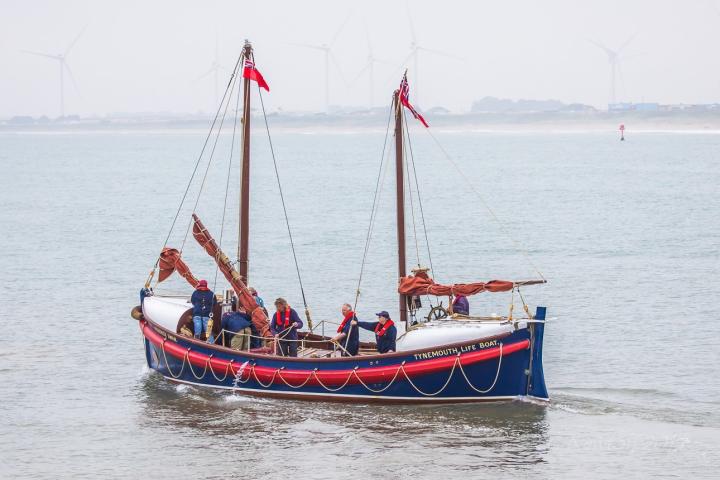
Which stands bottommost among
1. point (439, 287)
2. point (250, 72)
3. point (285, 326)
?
point (285, 326)

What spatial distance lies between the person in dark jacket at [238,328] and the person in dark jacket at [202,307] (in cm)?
92

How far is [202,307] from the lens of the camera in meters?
33.4

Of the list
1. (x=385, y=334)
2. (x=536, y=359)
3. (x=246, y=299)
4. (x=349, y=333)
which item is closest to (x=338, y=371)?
(x=349, y=333)

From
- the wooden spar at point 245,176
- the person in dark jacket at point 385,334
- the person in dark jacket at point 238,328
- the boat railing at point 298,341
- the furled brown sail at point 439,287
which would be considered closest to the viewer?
the furled brown sail at point 439,287

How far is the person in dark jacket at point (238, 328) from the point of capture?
32.3 metres

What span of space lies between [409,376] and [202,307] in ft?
21.2

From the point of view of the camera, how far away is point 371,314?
45.9 meters

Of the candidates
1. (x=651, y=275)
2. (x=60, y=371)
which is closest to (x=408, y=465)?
(x=60, y=371)

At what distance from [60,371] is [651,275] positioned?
2985 cm

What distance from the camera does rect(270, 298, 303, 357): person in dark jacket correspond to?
31688mm

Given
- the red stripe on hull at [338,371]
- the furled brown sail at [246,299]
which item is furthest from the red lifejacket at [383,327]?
the furled brown sail at [246,299]

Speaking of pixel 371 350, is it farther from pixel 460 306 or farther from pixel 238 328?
pixel 238 328

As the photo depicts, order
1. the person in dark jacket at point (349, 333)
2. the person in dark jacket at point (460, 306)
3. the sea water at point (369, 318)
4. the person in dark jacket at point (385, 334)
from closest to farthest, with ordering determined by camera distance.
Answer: the sea water at point (369, 318)
the person in dark jacket at point (385, 334)
the person in dark jacket at point (349, 333)
the person in dark jacket at point (460, 306)

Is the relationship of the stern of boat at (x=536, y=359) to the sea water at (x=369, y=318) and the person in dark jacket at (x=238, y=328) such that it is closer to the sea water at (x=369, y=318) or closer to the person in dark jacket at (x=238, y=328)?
the sea water at (x=369, y=318)
